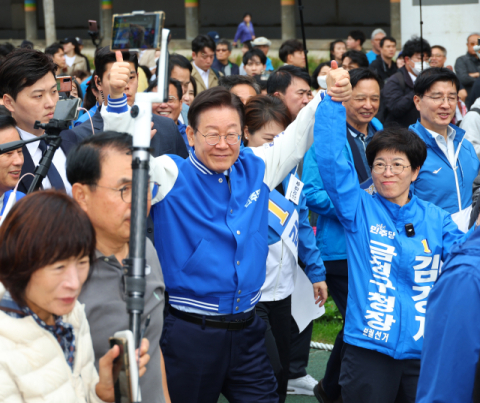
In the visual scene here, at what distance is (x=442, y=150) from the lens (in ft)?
13.1

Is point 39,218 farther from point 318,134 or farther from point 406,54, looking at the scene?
point 406,54

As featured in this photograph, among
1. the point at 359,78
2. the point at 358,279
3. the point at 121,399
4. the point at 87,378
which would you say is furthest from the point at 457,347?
the point at 359,78

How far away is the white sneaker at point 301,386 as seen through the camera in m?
4.12

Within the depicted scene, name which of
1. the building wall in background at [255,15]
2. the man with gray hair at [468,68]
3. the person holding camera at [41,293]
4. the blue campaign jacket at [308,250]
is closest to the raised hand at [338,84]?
the blue campaign jacket at [308,250]

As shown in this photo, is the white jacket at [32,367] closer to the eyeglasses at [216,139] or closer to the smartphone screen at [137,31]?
the smartphone screen at [137,31]

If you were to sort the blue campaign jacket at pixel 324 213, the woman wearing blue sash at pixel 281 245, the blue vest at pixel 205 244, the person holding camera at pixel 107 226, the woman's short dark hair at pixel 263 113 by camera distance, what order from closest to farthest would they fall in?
the person holding camera at pixel 107 226 < the blue vest at pixel 205 244 < the woman wearing blue sash at pixel 281 245 < the woman's short dark hair at pixel 263 113 < the blue campaign jacket at pixel 324 213

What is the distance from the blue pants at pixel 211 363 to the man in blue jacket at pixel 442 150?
174 cm

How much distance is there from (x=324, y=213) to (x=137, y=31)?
7.51 ft

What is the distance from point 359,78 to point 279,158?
56.5 inches

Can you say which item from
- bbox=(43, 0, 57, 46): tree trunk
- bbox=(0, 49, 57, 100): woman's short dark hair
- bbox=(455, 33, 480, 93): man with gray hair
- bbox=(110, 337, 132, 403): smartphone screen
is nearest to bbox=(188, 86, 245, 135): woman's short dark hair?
bbox=(0, 49, 57, 100): woman's short dark hair

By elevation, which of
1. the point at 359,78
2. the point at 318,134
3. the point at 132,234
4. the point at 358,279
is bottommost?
the point at 358,279

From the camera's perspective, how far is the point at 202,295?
8.32ft

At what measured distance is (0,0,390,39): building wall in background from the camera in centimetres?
1803

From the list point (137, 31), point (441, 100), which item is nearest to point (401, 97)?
point (441, 100)
